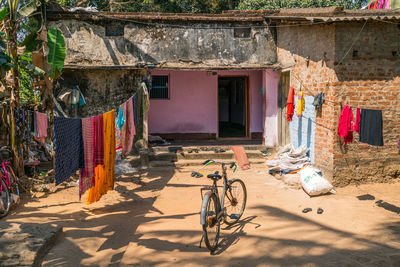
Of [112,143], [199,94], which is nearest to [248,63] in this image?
[199,94]

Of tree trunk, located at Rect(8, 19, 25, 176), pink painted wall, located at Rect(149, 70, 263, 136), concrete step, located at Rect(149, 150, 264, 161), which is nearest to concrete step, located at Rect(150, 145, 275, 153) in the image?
concrete step, located at Rect(149, 150, 264, 161)

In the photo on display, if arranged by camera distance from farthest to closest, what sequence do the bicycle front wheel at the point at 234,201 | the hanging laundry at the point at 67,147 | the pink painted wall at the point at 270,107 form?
the pink painted wall at the point at 270,107 < the bicycle front wheel at the point at 234,201 < the hanging laundry at the point at 67,147

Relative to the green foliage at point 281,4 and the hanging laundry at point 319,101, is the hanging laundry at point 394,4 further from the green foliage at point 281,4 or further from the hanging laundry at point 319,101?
the green foliage at point 281,4

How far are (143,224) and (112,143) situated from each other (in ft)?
5.66

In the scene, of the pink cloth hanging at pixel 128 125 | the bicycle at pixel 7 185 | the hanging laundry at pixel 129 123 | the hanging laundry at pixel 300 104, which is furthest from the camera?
the hanging laundry at pixel 300 104

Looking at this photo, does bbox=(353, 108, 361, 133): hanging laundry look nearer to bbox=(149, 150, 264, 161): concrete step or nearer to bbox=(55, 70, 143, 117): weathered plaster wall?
bbox=(149, 150, 264, 161): concrete step

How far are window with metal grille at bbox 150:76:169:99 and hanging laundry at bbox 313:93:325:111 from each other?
19.2ft

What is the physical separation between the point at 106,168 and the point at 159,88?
21.8ft

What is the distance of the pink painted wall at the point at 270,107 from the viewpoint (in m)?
11.3

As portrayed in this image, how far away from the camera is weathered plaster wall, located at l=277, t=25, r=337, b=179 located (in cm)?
820

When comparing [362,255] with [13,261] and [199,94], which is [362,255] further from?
[199,94]

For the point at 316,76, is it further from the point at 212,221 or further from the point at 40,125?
the point at 40,125

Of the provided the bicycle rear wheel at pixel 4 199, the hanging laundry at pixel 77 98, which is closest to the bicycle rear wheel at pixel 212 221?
the bicycle rear wheel at pixel 4 199

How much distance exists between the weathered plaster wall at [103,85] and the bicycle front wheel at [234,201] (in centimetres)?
559
